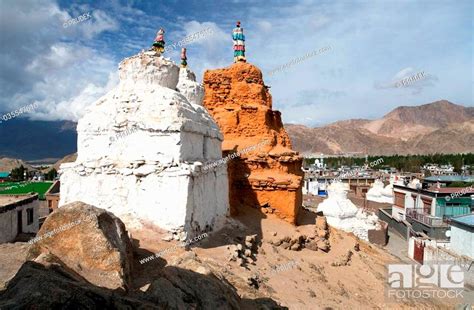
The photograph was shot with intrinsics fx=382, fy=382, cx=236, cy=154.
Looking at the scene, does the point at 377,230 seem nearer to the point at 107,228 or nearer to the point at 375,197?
the point at 375,197

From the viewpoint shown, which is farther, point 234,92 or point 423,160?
point 423,160

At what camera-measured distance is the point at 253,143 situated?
18.9 m

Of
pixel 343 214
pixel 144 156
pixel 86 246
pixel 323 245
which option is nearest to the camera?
pixel 86 246

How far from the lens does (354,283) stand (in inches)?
541

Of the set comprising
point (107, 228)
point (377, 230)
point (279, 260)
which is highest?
point (107, 228)

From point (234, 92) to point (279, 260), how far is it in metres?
10.2

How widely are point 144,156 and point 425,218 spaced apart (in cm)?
2532

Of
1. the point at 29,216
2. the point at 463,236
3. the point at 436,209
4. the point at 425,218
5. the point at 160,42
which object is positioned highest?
the point at 160,42

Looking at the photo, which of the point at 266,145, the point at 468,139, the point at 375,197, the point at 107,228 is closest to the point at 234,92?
the point at 266,145

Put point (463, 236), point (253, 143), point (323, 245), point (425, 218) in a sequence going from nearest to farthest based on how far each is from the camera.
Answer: point (323, 245), point (253, 143), point (463, 236), point (425, 218)

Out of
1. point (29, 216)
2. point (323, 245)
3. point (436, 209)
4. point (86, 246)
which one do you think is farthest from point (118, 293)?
point (436, 209)

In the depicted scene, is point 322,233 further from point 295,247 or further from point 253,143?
point 253,143

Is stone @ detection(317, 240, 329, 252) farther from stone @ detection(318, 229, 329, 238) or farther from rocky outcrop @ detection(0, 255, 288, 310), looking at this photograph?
rocky outcrop @ detection(0, 255, 288, 310)

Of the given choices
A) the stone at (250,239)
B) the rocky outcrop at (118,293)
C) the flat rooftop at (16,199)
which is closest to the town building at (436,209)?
the stone at (250,239)
